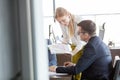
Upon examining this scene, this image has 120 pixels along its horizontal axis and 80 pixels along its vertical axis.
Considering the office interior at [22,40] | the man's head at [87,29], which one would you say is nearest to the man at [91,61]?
the man's head at [87,29]

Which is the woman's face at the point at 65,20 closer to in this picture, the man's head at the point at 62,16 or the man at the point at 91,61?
the man's head at the point at 62,16

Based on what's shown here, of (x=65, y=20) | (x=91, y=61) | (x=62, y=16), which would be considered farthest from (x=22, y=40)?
(x=62, y=16)

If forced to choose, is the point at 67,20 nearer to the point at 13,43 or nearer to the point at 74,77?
the point at 74,77

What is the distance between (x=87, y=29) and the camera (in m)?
2.17

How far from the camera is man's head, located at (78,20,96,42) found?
216 centimetres

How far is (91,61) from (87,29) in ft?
1.06

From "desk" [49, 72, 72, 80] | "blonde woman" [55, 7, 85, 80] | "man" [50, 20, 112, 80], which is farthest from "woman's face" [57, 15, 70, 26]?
"desk" [49, 72, 72, 80]

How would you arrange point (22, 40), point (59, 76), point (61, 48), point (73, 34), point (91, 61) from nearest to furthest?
point (22, 40), point (59, 76), point (91, 61), point (73, 34), point (61, 48)

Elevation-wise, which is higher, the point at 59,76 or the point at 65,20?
the point at 65,20

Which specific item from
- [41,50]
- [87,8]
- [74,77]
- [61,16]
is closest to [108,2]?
[87,8]

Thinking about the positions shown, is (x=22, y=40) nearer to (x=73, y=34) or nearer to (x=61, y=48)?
(x=73, y=34)

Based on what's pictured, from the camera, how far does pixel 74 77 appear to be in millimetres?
2172

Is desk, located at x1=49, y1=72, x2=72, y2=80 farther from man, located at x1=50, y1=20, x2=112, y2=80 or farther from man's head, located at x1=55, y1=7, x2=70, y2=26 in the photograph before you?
man's head, located at x1=55, y1=7, x2=70, y2=26

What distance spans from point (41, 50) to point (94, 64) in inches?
63.2
